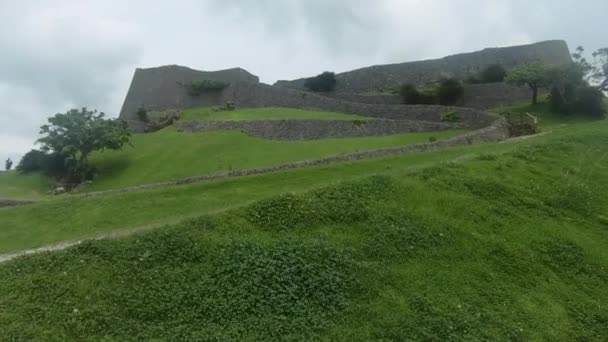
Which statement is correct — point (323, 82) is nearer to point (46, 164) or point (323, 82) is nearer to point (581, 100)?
point (581, 100)

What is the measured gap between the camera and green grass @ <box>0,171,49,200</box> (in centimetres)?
2642

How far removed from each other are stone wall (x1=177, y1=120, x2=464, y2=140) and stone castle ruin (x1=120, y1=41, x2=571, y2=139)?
0.70 feet

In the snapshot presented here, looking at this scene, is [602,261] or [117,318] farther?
[602,261]

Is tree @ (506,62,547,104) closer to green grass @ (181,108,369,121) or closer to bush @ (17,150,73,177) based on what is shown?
green grass @ (181,108,369,121)

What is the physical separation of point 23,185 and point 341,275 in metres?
25.9

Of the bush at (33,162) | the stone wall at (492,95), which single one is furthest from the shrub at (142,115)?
the stone wall at (492,95)

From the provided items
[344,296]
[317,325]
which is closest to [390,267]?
[344,296]

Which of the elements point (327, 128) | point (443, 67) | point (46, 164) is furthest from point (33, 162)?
point (443, 67)

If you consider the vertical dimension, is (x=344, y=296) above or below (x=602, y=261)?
above

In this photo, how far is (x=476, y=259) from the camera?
1016cm

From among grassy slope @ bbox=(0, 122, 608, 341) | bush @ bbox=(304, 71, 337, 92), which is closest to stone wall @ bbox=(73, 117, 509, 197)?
grassy slope @ bbox=(0, 122, 608, 341)

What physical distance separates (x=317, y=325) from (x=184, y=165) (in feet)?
66.9

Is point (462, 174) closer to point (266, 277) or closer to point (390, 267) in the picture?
point (390, 267)

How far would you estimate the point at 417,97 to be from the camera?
39.9 metres
